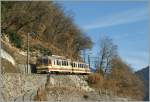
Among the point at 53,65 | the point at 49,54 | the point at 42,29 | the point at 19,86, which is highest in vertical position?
the point at 42,29

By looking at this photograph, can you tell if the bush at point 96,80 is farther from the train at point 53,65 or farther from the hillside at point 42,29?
the hillside at point 42,29

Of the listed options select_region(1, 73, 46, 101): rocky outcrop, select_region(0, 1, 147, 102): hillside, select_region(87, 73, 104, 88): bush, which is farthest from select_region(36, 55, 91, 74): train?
select_region(1, 73, 46, 101): rocky outcrop

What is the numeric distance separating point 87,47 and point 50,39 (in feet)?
27.0

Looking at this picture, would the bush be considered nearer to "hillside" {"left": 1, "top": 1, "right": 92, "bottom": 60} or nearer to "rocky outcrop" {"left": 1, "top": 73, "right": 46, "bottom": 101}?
"hillside" {"left": 1, "top": 1, "right": 92, "bottom": 60}

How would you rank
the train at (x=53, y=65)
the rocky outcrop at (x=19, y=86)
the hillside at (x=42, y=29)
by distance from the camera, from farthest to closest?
the hillside at (x=42, y=29) < the train at (x=53, y=65) < the rocky outcrop at (x=19, y=86)

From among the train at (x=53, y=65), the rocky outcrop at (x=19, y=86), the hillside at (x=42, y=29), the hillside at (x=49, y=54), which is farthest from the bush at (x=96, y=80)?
the rocky outcrop at (x=19, y=86)

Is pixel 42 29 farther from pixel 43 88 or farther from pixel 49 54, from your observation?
pixel 43 88

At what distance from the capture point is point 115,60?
51.6 meters

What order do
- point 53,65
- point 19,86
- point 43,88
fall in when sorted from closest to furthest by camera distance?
point 19,86, point 43,88, point 53,65

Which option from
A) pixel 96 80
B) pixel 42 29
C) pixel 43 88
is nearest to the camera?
pixel 43 88

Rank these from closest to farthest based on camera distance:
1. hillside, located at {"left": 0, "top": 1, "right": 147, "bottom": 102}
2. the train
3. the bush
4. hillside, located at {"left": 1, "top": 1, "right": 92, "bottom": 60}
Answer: hillside, located at {"left": 0, "top": 1, "right": 147, "bottom": 102} < the train < hillside, located at {"left": 1, "top": 1, "right": 92, "bottom": 60} < the bush

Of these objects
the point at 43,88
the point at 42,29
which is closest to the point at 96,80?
the point at 42,29

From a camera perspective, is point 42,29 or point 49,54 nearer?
point 49,54

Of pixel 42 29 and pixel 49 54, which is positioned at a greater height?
pixel 42 29
